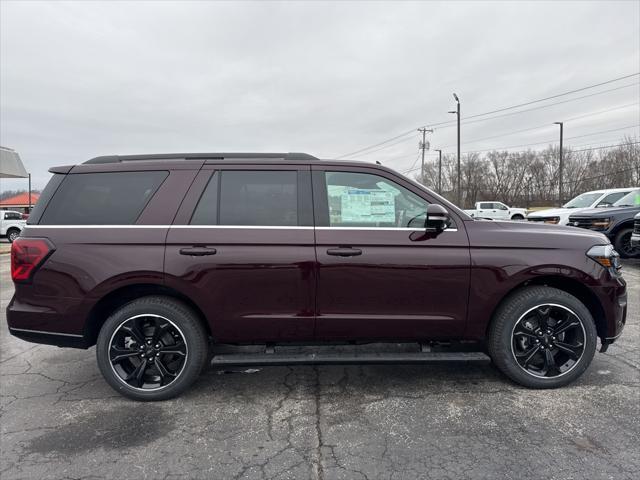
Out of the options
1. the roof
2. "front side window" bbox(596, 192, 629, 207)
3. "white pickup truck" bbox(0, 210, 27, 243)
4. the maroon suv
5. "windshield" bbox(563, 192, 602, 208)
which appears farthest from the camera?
the roof

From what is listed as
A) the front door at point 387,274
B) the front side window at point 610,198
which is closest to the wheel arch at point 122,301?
the front door at point 387,274

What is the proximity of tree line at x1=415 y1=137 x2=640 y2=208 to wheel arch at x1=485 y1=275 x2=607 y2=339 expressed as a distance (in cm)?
4857

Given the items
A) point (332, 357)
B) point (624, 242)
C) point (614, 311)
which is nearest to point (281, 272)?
point (332, 357)

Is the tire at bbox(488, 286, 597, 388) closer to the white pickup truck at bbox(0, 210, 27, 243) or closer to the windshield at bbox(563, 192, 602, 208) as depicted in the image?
the windshield at bbox(563, 192, 602, 208)

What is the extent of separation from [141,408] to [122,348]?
0.48 m

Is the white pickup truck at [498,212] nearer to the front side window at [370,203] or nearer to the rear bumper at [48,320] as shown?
the front side window at [370,203]

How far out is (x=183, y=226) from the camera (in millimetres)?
2988

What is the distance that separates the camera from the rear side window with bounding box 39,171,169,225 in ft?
9.91

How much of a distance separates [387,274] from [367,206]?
1.83ft

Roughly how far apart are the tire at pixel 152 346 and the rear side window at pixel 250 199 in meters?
0.73

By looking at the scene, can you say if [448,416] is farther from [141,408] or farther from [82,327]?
[82,327]

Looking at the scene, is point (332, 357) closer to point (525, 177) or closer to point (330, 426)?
point (330, 426)

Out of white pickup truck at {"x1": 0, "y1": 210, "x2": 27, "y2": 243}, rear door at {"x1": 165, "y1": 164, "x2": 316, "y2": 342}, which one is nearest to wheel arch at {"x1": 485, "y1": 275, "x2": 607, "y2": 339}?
rear door at {"x1": 165, "y1": 164, "x2": 316, "y2": 342}

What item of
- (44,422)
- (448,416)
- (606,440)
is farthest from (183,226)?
(606,440)
